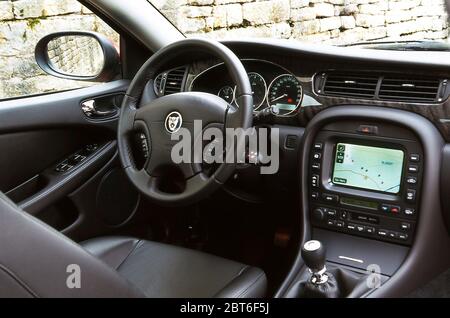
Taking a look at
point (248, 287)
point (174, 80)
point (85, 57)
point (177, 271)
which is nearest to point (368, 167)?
point (248, 287)

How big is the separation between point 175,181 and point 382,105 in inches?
26.9

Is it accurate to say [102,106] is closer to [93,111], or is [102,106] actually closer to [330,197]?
[93,111]

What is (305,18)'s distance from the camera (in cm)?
Answer: 587

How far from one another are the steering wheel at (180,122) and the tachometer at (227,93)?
320 mm

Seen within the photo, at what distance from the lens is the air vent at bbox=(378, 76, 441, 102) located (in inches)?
60.1

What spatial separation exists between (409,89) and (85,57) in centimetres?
178

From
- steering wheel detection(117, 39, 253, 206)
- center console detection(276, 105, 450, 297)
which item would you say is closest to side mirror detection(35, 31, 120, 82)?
steering wheel detection(117, 39, 253, 206)

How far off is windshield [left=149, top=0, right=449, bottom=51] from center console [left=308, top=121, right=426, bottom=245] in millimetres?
2776

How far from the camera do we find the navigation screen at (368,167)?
5.11 feet

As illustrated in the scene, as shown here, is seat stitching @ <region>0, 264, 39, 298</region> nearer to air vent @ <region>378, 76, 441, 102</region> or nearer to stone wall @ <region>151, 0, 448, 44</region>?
air vent @ <region>378, 76, 441, 102</region>

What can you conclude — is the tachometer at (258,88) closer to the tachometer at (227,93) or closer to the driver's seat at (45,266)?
the tachometer at (227,93)

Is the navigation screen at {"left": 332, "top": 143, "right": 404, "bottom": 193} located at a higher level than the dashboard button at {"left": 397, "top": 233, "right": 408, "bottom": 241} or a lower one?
higher
